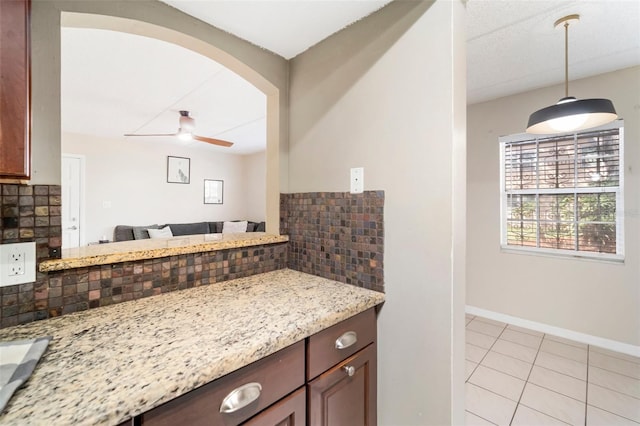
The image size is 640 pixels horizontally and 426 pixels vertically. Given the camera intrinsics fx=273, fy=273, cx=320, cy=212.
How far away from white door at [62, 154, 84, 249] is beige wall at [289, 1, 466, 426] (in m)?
4.87

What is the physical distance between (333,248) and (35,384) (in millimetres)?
1066

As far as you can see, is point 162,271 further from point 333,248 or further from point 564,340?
point 564,340

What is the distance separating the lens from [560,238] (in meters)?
2.60

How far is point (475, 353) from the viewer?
2.28 metres

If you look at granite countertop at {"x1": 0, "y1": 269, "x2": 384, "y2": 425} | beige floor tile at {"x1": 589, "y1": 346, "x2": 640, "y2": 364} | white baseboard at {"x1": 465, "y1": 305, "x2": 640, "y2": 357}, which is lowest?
beige floor tile at {"x1": 589, "y1": 346, "x2": 640, "y2": 364}

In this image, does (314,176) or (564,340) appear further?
(564,340)

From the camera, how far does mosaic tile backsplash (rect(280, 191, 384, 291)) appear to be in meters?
1.25

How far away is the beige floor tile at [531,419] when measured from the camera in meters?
1.55

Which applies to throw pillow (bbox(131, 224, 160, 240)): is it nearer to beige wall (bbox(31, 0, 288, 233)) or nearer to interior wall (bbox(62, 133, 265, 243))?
interior wall (bbox(62, 133, 265, 243))

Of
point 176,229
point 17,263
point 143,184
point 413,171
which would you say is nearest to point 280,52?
point 413,171

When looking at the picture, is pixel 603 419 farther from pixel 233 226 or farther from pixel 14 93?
pixel 233 226

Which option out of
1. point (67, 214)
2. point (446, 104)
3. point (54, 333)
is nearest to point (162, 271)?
point (54, 333)

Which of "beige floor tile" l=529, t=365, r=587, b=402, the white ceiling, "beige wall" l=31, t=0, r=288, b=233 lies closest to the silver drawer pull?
"beige wall" l=31, t=0, r=288, b=233

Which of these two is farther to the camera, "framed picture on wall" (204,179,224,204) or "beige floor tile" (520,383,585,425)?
"framed picture on wall" (204,179,224,204)
